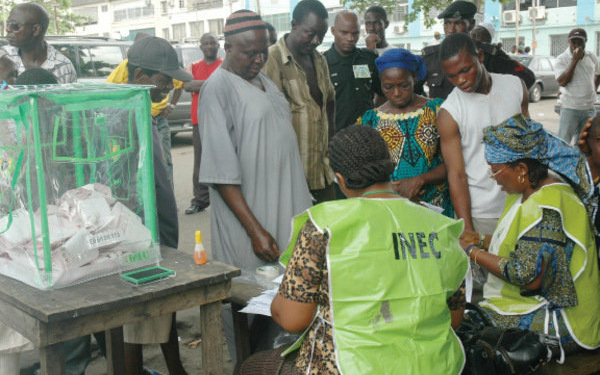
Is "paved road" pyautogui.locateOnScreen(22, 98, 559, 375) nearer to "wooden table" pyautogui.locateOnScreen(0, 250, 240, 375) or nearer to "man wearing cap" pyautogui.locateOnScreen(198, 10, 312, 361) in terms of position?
"wooden table" pyautogui.locateOnScreen(0, 250, 240, 375)

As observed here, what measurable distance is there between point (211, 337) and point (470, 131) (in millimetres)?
1796

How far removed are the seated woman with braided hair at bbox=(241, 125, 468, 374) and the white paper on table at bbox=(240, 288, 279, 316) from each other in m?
0.28

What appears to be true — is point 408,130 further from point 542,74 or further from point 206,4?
point 206,4

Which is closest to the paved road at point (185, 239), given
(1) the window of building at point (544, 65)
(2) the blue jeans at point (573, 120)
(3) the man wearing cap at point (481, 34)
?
(3) the man wearing cap at point (481, 34)

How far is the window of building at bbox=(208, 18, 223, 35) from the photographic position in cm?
4403

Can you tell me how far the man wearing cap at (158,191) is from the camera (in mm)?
2805

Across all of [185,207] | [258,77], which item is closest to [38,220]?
[258,77]

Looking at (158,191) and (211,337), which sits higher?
(158,191)


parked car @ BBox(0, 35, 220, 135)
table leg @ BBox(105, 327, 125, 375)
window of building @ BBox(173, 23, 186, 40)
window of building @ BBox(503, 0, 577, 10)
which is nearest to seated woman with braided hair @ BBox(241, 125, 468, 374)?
table leg @ BBox(105, 327, 125, 375)

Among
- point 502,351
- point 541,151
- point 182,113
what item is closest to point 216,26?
point 182,113

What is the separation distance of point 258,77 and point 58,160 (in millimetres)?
1276

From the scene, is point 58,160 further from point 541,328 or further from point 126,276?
point 541,328

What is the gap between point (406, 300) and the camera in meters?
1.92

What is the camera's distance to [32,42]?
4.17 meters
